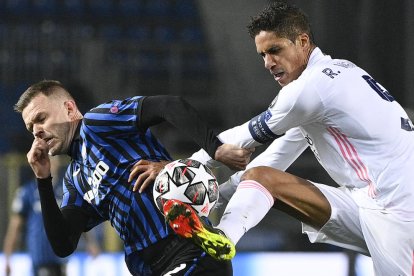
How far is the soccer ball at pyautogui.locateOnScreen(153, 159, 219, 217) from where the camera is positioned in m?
2.78

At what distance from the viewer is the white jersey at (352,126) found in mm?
3107

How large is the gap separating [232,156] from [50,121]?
70 centimetres

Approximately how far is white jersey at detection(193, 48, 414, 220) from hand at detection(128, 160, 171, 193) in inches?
12.6

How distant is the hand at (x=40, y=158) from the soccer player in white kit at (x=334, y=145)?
66 centimetres

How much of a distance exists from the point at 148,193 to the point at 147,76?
442 centimetres

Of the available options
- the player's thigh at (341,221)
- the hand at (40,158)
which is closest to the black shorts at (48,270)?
the player's thigh at (341,221)

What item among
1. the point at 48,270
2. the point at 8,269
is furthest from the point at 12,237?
the point at 48,270

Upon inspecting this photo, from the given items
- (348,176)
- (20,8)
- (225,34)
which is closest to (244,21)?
(225,34)

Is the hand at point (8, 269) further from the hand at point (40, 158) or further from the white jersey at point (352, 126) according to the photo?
the white jersey at point (352, 126)

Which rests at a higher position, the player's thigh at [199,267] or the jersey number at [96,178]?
the jersey number at [96,178]

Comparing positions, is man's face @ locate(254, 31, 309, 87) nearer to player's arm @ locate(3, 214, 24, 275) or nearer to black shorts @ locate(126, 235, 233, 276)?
black shorts @ locate(126, 235, 233, 276)

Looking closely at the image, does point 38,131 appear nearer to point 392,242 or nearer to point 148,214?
point 148,214

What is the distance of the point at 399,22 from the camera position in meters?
6.86

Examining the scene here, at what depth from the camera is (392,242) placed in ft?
10.5
